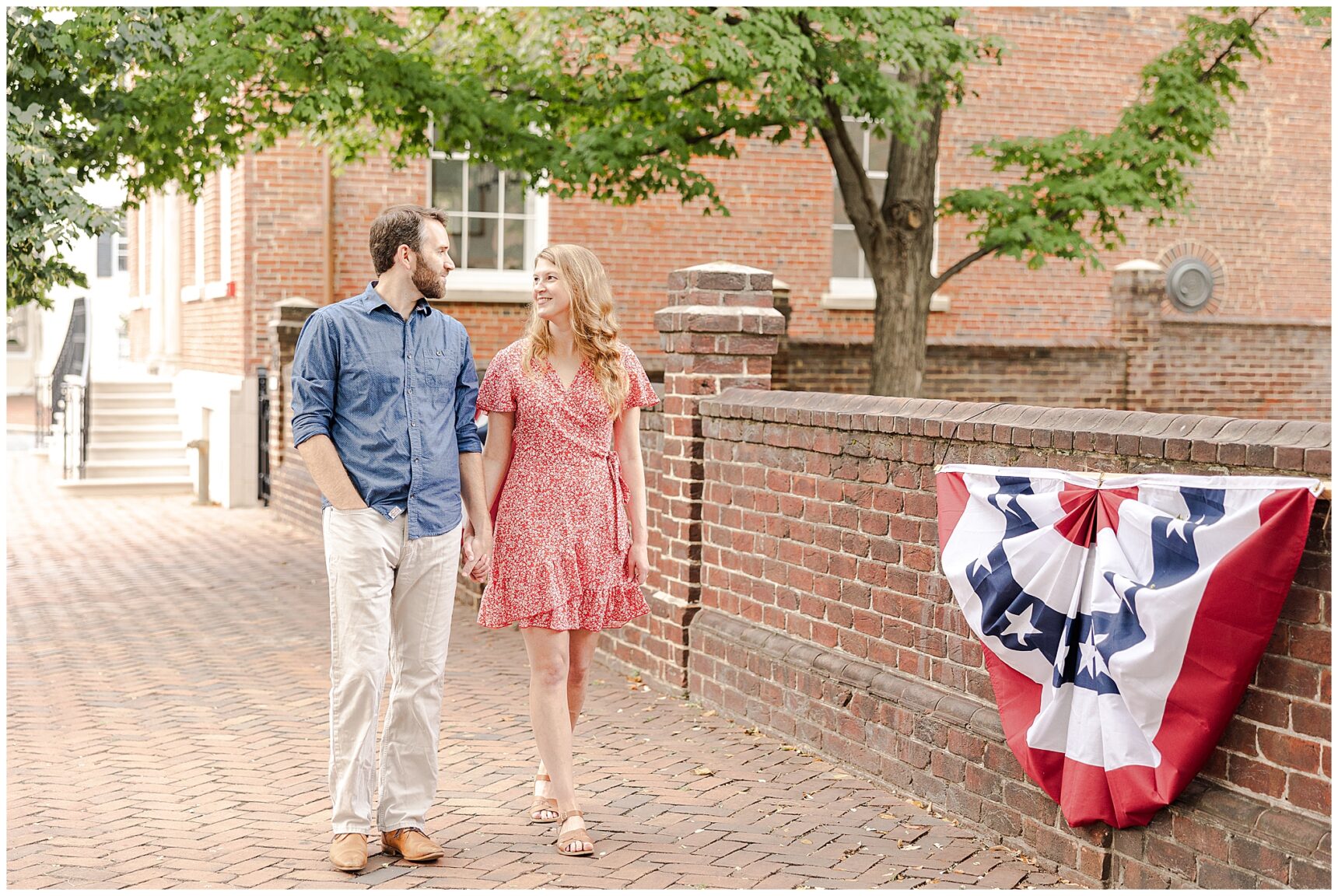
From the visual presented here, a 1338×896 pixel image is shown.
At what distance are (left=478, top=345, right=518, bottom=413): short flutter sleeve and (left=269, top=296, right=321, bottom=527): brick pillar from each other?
9.07 meters

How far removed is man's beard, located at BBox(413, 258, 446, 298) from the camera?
4586 millimetres

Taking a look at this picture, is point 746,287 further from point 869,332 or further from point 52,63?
point 869,332

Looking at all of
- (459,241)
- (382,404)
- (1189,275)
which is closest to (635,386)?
(382,404)

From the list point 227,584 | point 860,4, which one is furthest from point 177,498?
point 860,4

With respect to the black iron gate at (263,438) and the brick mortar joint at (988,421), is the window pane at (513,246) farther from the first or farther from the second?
the brick mortar joint at (988,421)

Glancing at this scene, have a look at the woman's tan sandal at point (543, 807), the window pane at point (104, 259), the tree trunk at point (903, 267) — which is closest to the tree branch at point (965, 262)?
the tree trunk at point (903, 267)

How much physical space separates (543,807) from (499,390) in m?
1.49

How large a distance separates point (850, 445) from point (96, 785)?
319cm

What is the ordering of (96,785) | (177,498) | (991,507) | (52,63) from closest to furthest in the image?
(991,507) → (96,785) → (52,63) → (177,498)

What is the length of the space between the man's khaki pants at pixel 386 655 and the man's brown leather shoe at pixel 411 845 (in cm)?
3

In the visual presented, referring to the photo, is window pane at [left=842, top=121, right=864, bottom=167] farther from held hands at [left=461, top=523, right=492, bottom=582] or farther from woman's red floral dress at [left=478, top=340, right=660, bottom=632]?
held hands at [left=461, top=523, right=492, bottom=582]

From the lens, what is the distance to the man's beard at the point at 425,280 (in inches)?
181

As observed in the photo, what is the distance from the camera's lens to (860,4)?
1018cm

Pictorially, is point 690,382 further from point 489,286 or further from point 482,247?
point 482,247
